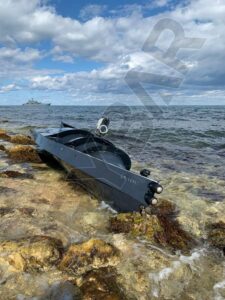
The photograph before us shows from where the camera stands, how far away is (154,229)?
7684mm

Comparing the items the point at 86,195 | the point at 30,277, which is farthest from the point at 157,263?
the point at 86,195

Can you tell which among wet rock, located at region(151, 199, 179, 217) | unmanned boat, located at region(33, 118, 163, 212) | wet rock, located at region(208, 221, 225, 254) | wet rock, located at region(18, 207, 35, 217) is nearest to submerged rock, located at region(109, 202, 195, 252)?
unmanned boat, located at region(33, 118, 163, 212)

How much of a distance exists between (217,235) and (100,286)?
12.3 ft

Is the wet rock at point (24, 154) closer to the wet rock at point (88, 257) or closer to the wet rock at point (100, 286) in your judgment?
the wet rock at point (88, 257)

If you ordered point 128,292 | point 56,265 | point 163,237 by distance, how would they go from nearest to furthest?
1. point 128,292
2. point 56,265
3. point 163,237

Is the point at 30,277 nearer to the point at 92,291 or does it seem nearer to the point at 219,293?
the point at 92,291

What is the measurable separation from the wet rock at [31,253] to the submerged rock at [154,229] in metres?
1.79

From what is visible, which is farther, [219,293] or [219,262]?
[219,262]

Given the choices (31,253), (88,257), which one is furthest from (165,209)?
(31,253)

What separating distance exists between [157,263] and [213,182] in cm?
799

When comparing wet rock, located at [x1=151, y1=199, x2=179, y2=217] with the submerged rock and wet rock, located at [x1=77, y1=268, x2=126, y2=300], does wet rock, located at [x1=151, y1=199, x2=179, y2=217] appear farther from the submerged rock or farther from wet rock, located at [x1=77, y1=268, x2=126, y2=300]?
wet rock, located at [x1=77, y1=268, x2=126, y2=300]

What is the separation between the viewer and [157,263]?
254 inches

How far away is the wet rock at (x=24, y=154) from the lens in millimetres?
15789

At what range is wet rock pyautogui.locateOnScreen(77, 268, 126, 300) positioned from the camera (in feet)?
16.9
